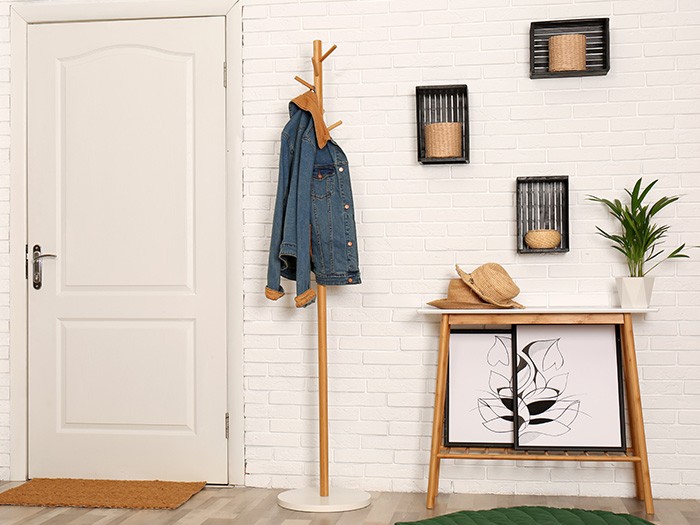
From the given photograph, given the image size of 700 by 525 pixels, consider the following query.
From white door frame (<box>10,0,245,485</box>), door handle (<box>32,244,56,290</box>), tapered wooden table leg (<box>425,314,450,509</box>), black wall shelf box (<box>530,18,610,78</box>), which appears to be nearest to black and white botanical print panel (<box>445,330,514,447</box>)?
tapered wooden table leg (<box>425,314,450,509</box>)

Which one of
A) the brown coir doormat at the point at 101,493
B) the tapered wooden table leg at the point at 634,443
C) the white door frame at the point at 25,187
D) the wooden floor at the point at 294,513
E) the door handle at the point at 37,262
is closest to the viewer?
the wooden floor at the point at 294,513

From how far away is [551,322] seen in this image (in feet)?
11.6

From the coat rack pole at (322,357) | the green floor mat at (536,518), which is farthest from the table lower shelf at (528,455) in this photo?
the green floor mat at (536,518)

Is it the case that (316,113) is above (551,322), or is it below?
above

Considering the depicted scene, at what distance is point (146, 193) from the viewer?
409cm

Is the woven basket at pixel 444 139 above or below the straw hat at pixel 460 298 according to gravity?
above

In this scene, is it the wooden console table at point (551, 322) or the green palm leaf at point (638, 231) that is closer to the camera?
the wooden console table at point (551, 322)

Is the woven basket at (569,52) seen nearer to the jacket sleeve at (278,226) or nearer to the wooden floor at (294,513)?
the jacket sleeve at (278,226)

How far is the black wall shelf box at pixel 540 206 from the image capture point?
3.79 meters

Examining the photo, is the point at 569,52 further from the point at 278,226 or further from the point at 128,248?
the point at 128,248

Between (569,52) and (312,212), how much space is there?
4.05ft

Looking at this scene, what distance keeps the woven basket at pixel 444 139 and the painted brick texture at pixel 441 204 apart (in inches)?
5.0

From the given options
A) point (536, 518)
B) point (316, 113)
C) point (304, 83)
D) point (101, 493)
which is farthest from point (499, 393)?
point (536, 518)

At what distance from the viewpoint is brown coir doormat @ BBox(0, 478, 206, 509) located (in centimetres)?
367
